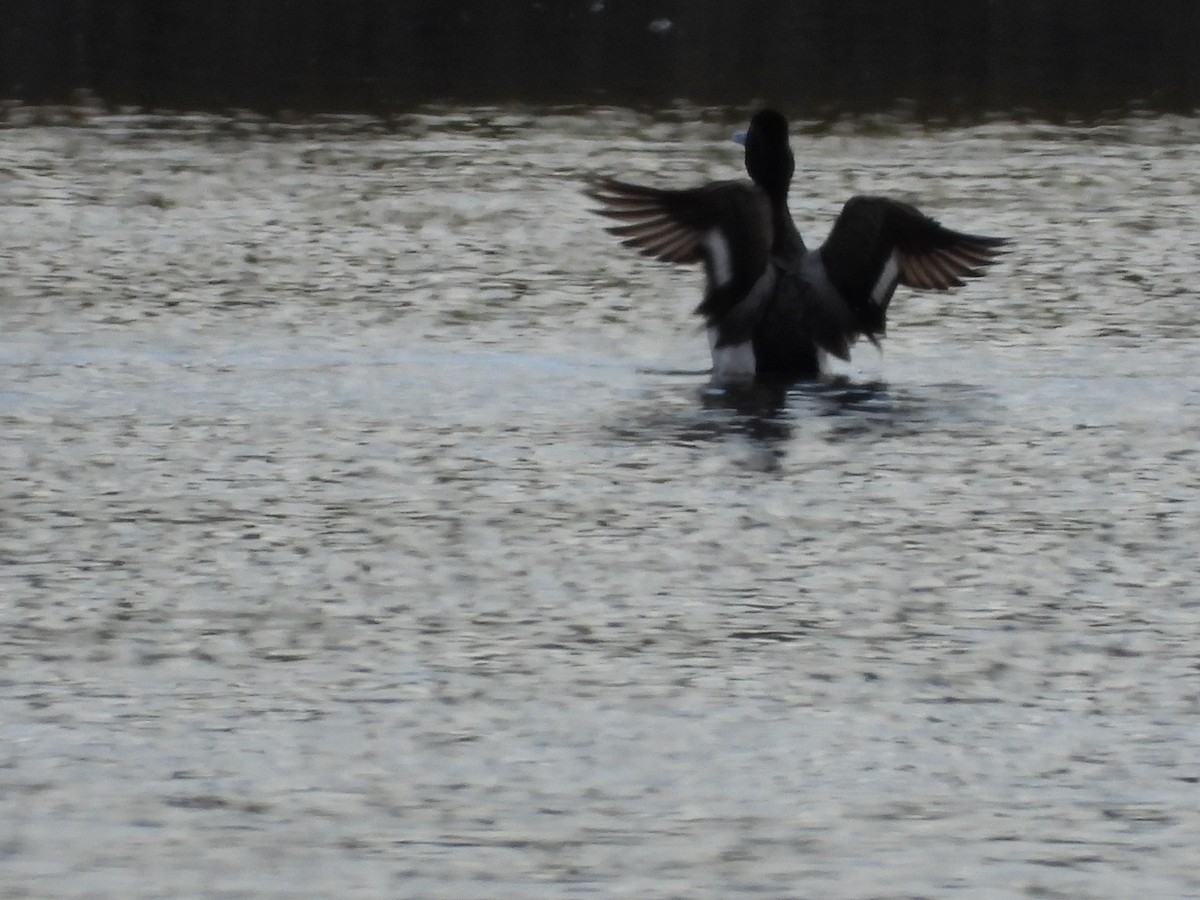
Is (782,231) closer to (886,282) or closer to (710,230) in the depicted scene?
(710,230)

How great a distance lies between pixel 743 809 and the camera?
4957 mm

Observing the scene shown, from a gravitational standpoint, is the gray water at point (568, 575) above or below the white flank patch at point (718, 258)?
below

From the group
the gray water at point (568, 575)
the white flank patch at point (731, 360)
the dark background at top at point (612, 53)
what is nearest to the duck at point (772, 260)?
the white flank patch at point (731, 360)

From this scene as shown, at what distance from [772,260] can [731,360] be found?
423mm

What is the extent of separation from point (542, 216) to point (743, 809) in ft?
29.7

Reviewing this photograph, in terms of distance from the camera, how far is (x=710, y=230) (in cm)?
1029

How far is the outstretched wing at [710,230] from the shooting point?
32.9ft

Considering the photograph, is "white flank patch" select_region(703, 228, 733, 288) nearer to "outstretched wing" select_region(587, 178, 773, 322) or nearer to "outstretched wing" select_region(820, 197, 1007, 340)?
"outstretched wing" select_region(587, 178, 773, 322)

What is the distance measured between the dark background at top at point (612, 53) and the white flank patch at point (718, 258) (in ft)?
29.4

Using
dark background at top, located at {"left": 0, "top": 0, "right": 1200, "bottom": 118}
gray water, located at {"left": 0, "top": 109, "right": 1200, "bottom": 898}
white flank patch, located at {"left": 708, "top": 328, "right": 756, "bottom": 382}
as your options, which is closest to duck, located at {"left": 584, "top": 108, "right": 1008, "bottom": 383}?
white flank patch, located at {"left": 708, "top": 328, "right": 756, "bottom": 382}

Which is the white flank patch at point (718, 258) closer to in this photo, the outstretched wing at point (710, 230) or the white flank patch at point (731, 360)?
the outstretched wing at point (710, 230)

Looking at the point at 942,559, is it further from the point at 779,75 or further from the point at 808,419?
the point at 779,75

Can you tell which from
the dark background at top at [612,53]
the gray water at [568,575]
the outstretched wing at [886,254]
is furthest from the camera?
the dark background at top at [612,53]

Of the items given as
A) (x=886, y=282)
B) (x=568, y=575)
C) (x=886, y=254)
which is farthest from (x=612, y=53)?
(x=568, y=575)
